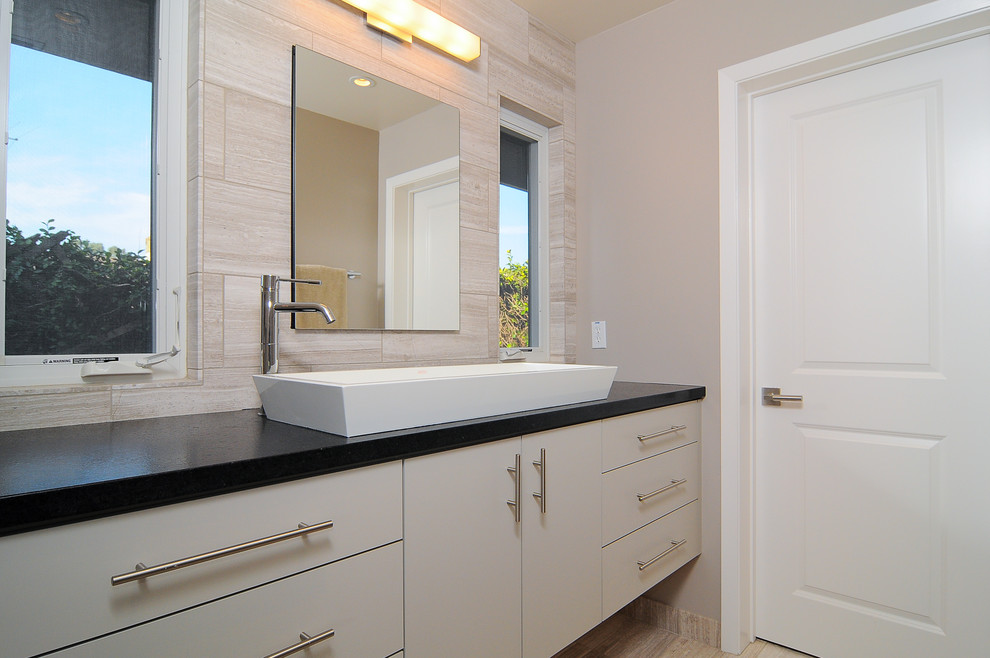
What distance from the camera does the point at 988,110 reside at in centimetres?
163

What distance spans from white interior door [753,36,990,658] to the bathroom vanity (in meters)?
0.76

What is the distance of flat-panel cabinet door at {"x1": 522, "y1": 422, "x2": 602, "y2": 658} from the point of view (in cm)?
134

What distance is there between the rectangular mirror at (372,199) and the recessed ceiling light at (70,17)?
473 millimetres

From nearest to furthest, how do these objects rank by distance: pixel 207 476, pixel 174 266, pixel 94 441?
1. pixel 207 476
2. pixel 94 441
3. pixel 174 266

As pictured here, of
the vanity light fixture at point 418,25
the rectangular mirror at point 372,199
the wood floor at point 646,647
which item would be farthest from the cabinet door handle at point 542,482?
the vanity light fixture at point 418,25

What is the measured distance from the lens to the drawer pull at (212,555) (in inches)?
28.9

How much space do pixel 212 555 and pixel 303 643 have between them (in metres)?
0.24

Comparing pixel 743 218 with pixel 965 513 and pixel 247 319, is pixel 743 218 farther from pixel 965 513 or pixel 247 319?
pixel 247 319

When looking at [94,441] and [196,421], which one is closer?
[94,441]

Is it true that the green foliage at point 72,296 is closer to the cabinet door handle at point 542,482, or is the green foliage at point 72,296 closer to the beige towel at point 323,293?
the beige towel at point 323,293

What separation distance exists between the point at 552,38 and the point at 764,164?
106cm

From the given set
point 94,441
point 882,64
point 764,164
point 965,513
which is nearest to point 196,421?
point 94,441

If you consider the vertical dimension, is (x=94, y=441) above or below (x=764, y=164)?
below

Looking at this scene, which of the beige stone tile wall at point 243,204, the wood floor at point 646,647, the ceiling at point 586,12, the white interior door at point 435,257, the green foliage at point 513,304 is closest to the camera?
the beige stone tile wall at point 243,204
